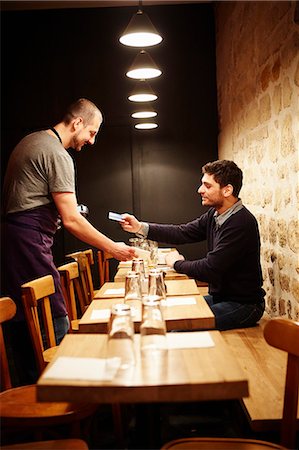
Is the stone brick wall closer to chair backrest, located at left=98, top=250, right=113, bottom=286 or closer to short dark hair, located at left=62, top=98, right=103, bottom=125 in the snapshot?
short dark hair, located at left=62, top=98, right=103, bottom=125

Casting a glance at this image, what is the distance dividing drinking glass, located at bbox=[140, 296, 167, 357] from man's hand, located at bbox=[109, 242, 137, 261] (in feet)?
4.75

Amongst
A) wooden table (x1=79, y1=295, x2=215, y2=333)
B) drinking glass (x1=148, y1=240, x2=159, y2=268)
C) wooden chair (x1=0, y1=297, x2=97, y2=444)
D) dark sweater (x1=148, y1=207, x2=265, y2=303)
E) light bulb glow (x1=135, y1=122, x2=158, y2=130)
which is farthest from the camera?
light bulb glow (x1=135, y1=122, x2=158, y2=130)

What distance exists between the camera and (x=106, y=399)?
149 cm

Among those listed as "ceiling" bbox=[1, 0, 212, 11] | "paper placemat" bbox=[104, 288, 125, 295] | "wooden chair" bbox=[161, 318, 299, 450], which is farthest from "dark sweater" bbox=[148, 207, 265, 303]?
"ceiling" bbox=[1, 0, 212, 11]

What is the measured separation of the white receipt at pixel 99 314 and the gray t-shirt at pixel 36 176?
77 centimetres

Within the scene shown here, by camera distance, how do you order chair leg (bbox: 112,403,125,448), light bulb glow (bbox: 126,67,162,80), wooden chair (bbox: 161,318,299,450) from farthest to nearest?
light bulb glow (bbox: 126,67,162,80)
chair leg (bbox: 112,403,125,448)
wooden chair (bbox: 161,318,299,450)

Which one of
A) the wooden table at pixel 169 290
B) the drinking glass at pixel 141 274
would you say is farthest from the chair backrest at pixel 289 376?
the wooden table at pixel 169 290

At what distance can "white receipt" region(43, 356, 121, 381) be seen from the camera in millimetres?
1564

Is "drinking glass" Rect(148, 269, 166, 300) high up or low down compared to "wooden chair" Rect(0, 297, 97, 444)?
up

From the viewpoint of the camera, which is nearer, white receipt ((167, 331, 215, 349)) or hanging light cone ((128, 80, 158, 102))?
white receipt ((167, 331, 215, 349))

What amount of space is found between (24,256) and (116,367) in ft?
4.89

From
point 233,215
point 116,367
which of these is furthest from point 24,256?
point 116,367

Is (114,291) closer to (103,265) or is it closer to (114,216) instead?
(114,216)

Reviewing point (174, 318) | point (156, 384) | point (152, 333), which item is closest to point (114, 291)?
point (174, 318)
